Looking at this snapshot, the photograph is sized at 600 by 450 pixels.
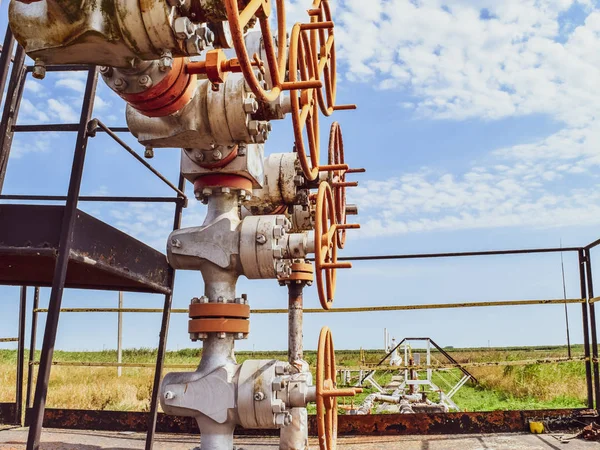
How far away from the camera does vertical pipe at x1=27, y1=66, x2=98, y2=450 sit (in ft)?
6.04

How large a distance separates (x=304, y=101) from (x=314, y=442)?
217 cm

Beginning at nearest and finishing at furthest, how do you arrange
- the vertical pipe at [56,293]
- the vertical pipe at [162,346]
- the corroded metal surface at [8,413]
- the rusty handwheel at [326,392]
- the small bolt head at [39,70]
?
the small bolt head at [39,70] → the vertical pipe at [56,293] → the rusty handwheel at [326,392] → the vertical pipe at [162,346] → the corroded metal surface at [8,413]

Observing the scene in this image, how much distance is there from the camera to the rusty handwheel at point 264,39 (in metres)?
1.48

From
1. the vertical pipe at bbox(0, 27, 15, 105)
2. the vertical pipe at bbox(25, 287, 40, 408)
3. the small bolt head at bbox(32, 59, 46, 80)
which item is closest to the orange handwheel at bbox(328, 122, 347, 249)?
the vertical pipe at bbox(0, 27, 15, 105)

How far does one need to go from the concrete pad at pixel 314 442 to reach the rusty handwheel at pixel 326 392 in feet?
1.48

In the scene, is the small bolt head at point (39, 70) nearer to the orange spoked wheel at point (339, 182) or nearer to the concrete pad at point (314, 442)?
the orange spoked wheel at point (339, 182)

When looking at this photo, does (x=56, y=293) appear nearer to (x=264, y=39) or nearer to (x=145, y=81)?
(x=145, y=81)

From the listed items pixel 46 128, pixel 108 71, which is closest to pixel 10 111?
pixel 46 128

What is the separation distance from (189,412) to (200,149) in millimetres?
1140

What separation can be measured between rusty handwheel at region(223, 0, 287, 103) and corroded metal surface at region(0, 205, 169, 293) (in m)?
0.79

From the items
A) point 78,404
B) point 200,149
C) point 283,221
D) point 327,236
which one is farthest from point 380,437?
point 78,404

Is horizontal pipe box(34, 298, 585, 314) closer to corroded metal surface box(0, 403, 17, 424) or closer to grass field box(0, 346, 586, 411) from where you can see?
corroded metal surface box(0, 403, 17, 424)

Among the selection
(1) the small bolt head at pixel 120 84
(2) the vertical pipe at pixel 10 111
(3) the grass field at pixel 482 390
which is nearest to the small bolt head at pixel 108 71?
(1) the small bolt head at pixel 120 84

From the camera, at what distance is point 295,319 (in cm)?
350
